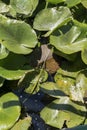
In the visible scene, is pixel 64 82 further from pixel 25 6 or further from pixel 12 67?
pixel 25 6

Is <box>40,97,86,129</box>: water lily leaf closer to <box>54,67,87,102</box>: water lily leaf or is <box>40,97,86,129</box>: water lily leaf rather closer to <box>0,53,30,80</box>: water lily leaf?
<box>54,67,87,102</box>: water lily leaf

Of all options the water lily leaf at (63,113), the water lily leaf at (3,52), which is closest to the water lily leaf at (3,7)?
the water lily leaf at (3,52)

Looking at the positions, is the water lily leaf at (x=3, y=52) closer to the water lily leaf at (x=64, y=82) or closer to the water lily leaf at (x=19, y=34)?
the water lily leaf at (x=19, y=34)

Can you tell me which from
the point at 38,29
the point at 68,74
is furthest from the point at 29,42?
the point at 68,74

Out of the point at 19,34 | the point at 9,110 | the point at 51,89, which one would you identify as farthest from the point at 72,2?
the point at 9,110

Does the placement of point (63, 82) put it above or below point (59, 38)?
below

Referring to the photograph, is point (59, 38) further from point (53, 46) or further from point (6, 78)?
point (6, 78)
